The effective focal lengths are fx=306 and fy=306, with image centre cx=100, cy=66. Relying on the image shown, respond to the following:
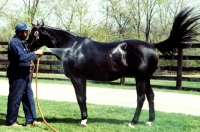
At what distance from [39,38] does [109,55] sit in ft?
4.62

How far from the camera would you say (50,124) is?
591 centimetres

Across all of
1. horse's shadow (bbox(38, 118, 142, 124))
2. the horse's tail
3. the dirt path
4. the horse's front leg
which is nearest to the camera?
the horse's tail

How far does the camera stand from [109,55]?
5.75 meters

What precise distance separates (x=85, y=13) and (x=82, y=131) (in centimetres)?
1716

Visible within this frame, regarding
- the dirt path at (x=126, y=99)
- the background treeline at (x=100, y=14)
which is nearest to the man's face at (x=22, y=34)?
the dirt path at (x=126, y=99)

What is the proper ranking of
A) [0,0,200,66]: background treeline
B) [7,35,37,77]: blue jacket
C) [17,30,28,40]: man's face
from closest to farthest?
[7,35,37,77]: blue jacket < [17,30,28,40]: man's face < [0,0,200,66]: background treeline

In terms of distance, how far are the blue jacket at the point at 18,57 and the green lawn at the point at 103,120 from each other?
1.03 m

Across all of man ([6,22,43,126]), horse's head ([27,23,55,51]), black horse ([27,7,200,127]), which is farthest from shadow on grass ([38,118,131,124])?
horse's head ([27,23,55,51])

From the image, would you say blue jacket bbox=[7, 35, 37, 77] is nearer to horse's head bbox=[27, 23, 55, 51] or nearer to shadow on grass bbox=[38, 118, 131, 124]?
horse's head bbox=[27, 23, 55, 51]

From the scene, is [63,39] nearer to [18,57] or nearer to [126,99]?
[18,57]

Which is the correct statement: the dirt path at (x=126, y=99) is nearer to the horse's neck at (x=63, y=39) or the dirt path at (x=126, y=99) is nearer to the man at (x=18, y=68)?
the horse's neck at (x=63, y=39)

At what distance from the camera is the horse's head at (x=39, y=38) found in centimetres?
590

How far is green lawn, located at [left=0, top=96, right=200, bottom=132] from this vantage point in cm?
556

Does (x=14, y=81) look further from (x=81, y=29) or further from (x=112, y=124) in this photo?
(x=81, y=29)
